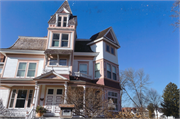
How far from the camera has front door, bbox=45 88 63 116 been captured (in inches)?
490

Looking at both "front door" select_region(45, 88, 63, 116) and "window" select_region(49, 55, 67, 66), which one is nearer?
"front door" select_region(45, 88, 63, 116)

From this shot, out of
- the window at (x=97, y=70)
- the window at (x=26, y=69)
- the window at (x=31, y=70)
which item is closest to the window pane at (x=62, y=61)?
the window at (x=26, y=69)

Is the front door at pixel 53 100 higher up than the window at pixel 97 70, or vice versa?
the window at pixel 97 70

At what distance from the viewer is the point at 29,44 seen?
17109mm

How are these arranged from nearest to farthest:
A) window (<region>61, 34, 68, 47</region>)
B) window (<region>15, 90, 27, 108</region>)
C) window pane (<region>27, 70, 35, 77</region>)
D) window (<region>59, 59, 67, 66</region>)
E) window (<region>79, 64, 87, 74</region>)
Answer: window (<region>15, 90, 27, 108</region>) < window pane (<region>27, 70, 35, 77</region>) < window (<region>59, 59, 67, 66</region>) < window (<region>61, 34, 68, 47</region>) < window (<region>79, 64, 87, 74</region>)

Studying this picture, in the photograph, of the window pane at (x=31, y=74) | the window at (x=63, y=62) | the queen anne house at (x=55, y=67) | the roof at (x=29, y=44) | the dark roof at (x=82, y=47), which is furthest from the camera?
the dark roof at (x=82, y=47)

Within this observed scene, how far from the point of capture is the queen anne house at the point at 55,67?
43.9ft

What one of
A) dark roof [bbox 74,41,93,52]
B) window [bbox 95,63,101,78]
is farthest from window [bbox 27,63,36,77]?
window [bbox 95,63,101,78]

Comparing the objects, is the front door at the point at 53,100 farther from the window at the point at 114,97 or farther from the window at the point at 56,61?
the window at the point at 114,97

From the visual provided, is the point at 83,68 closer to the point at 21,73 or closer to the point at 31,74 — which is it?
the point at 31,74

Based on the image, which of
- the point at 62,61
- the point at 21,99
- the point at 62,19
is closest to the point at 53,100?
the point at 21,99

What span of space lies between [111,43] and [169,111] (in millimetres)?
27358

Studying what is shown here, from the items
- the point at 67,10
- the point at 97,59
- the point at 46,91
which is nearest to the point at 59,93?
the point at 46,91

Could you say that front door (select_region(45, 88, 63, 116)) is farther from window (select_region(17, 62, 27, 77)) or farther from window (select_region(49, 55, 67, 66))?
window (select_region(17, 62, 27, 77))
